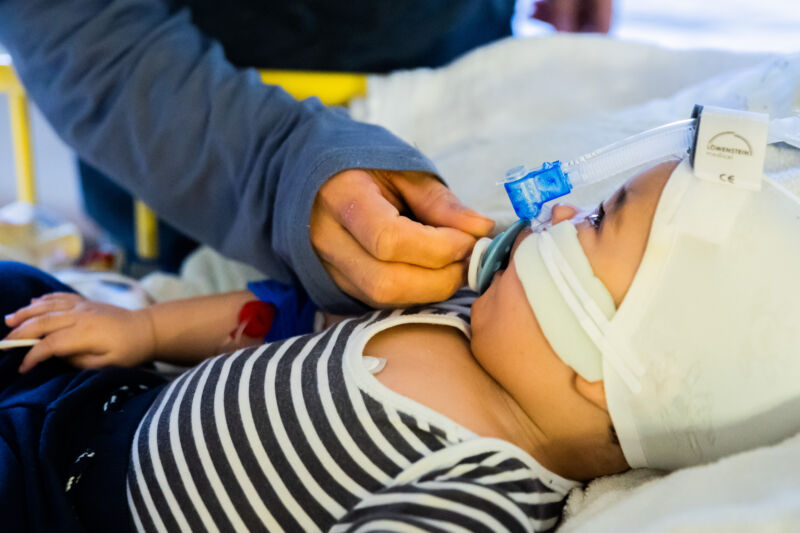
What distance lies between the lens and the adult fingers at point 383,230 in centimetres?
68

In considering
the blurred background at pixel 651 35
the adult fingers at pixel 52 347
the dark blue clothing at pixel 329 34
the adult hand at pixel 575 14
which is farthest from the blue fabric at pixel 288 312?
the blurred background at pixel 651 35

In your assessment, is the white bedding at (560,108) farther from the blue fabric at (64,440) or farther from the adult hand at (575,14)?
the blue fabric at (64,440)

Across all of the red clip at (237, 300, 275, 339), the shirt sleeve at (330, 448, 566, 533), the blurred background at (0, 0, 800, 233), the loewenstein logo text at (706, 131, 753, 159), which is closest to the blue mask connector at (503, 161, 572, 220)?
the loewenstein logo text at (706, 131, 753, 159)

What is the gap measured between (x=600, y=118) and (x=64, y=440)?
0.81 metres

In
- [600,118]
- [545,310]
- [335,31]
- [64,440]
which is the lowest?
[64,440]

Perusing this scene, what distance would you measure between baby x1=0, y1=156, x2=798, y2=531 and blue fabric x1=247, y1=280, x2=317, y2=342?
15 cm

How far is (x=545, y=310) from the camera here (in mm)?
671

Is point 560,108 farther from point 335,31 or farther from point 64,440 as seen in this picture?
point 64,440

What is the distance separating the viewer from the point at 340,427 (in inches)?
26.2

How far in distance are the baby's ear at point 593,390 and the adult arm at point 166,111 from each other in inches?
17.1

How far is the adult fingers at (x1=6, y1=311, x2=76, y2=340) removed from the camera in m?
0.83

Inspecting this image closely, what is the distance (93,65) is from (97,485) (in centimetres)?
61

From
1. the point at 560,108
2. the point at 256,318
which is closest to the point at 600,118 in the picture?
the point at 560,108

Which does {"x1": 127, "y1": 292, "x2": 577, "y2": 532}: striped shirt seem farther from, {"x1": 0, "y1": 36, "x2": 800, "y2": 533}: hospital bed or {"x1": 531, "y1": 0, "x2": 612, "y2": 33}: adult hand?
{"x1": 531, "y1": 0, "x2": 612, "y2": 33}: adult hand
